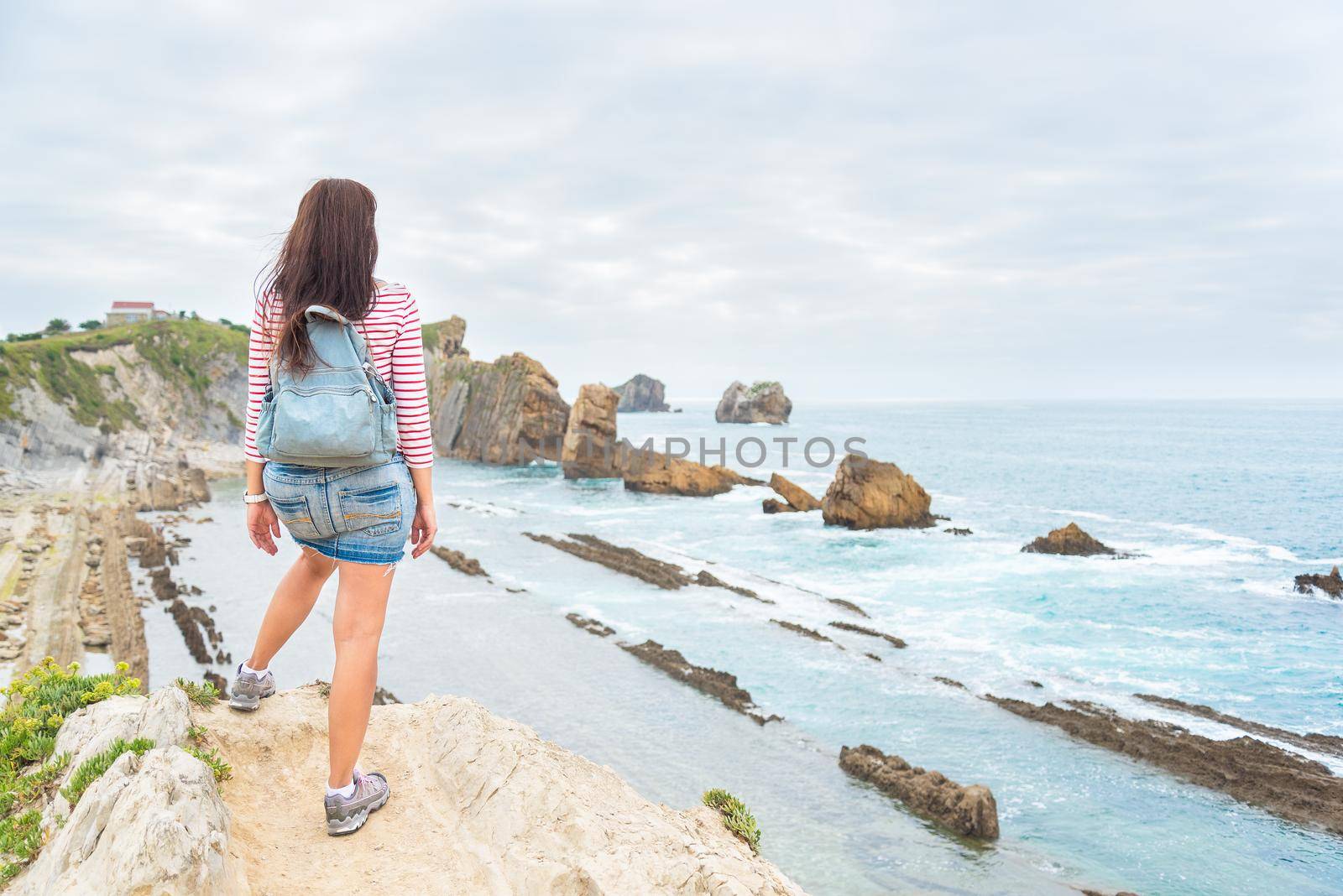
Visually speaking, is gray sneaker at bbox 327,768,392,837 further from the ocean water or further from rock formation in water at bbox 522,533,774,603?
rock formation in water at bbox 522,533,774,603

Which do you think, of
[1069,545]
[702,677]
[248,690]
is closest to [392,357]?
[248,690]

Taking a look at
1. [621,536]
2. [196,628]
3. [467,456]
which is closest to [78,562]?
[196,628]

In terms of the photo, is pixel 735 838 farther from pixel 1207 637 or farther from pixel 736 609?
pixel 1207 637

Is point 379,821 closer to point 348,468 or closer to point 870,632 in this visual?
point 348,468

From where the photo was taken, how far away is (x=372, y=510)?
3.74 m

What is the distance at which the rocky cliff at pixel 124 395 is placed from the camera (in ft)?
215

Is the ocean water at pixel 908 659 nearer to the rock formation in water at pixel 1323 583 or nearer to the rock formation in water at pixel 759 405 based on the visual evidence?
the rock formation in water at pixel 1323 583

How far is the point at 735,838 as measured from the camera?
533cm

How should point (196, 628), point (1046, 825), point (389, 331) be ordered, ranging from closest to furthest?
point (389, 331)
point (1046, 825)
point (196, 628)

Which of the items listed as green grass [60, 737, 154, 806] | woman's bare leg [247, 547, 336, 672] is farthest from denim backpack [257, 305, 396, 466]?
green grass [60, 737, 154, 806]

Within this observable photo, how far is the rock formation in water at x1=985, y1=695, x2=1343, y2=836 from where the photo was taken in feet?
47.9

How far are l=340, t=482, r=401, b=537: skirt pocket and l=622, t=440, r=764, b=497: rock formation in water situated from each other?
54574 mm

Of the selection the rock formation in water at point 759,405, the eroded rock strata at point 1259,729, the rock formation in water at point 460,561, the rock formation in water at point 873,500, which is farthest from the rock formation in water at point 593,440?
the rock formation in water at point 759,405

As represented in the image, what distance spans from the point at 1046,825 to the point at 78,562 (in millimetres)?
36245
